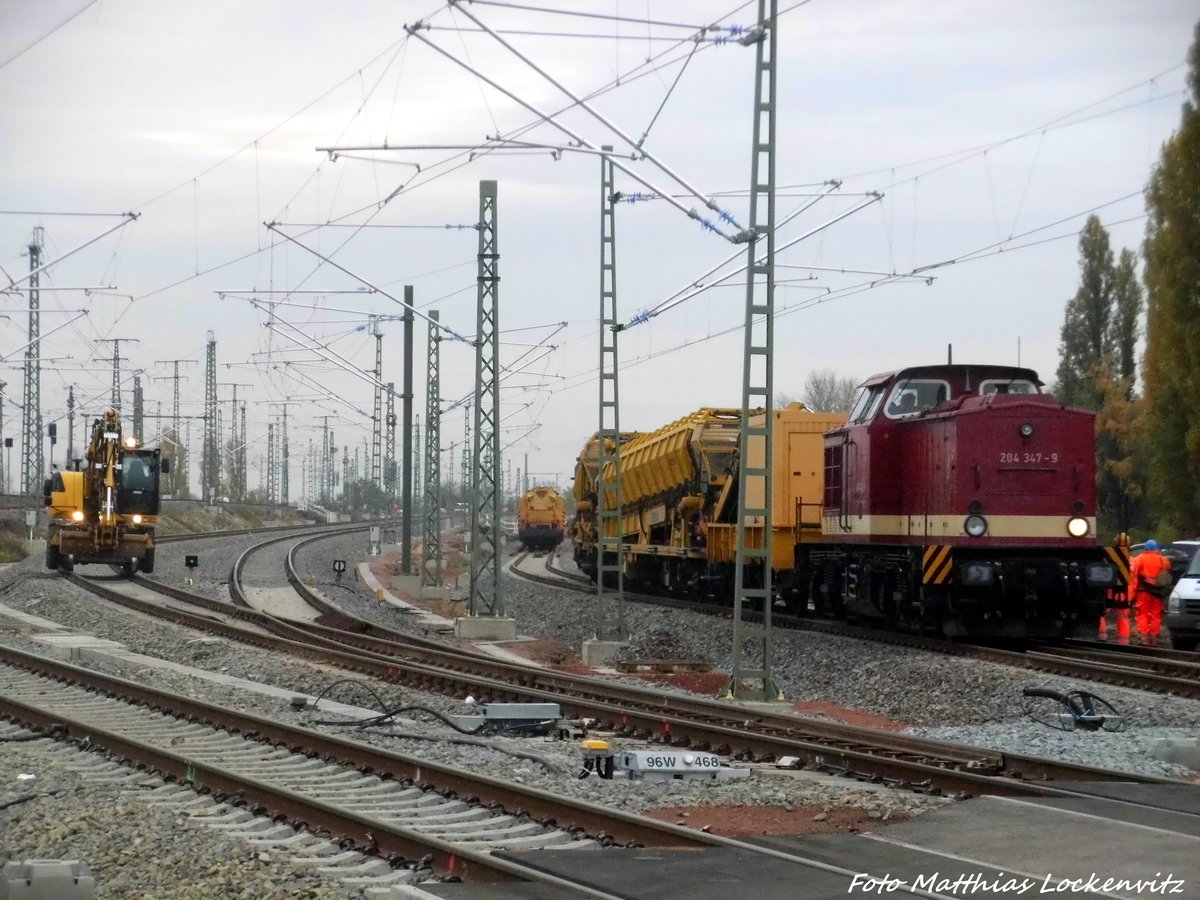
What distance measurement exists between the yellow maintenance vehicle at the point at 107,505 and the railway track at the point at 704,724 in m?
16.1

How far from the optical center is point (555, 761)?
1137 cm

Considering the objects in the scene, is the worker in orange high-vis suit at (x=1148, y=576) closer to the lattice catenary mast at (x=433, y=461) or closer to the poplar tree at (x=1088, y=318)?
the lattice catenary mast at (x=433, y=461)

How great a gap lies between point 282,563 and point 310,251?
24316 mm

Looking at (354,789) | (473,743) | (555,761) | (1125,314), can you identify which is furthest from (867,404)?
(1125,314)

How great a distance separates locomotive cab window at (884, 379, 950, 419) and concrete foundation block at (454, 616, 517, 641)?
8.38 meters

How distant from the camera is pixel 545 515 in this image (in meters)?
72.2

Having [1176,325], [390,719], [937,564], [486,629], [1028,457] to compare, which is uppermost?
[1176,325]

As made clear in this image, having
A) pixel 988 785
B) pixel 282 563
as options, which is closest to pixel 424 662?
pixel 988 785

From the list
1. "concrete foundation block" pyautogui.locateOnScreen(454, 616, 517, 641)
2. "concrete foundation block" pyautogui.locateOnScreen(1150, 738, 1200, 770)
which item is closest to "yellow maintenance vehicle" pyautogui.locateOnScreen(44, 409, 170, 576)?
"concrete foundation block" pyautogui.locateOnScreen(454, 616, 517, 641)

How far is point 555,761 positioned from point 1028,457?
10316 millimetres

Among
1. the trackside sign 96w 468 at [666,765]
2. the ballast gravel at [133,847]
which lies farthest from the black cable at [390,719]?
the ballast gravel at [133,847]

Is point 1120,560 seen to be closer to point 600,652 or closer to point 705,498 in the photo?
point 600,652

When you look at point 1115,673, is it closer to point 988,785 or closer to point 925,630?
point 925,630

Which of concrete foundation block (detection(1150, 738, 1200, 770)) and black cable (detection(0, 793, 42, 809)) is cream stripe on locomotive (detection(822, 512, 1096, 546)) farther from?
black cable (detection(0, 793, 42, 809))
